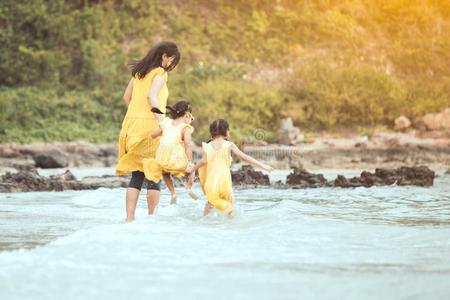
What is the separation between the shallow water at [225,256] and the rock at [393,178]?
18.4 ft

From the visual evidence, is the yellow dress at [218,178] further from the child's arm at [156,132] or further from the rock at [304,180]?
the rock at [304,180]

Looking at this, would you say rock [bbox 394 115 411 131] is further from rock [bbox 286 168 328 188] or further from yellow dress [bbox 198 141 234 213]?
yellow dress [bbox 198 141 234 213]

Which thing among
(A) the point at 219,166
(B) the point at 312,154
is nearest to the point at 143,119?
(A) the point at 219,166

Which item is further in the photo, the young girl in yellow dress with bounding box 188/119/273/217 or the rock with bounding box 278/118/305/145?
the rock with bounding box 278/118/305/145

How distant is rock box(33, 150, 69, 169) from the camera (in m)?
22.8

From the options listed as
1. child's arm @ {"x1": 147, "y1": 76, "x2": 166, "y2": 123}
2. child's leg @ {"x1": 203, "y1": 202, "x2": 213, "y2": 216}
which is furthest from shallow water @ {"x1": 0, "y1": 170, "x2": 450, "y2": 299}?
child's arm @ {"x1": 147, "y1": 76, "x2": 166, "y2": 123}

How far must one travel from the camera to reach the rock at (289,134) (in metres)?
28.6

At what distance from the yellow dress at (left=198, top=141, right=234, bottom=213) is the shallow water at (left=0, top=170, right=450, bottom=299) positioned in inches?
7.3

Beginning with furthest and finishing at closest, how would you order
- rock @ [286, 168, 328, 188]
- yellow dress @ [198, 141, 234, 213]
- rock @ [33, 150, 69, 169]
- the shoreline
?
the shoreline → rock @ [33, 150, 69, 169] → rock @ [286, 168, 328, 188] → yellow dress @ [198, 141, 234, 213]

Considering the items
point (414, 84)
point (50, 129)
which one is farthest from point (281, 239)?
point (414, 84)

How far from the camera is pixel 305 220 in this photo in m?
7.73

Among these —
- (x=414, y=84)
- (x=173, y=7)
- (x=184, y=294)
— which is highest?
(x=173, y=7)

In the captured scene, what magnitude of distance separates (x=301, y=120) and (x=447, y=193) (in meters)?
18.4

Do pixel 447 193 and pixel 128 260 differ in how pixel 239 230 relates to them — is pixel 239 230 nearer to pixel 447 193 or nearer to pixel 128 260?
pixel 128 260
